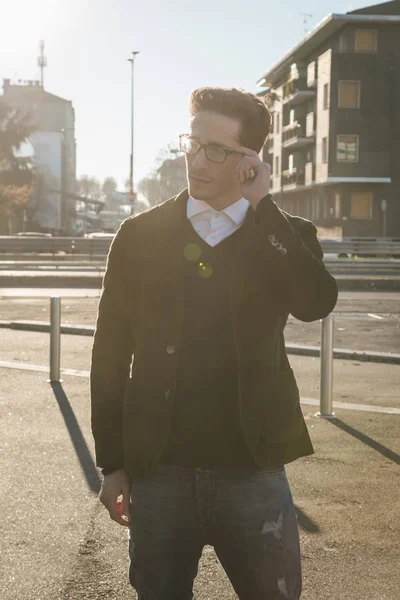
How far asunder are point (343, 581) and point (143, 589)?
1.89m

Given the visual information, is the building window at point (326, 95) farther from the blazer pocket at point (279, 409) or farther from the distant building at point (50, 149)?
the blazer pocket at point (279, 409)

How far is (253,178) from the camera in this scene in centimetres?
248

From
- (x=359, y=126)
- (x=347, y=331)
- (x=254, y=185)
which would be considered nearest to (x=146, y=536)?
(x=254, y=185)

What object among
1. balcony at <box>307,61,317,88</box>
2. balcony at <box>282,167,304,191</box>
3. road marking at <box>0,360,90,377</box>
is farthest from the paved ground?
balcony at <box>282,167,304,191</box>

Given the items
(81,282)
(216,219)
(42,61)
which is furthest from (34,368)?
(42,61)

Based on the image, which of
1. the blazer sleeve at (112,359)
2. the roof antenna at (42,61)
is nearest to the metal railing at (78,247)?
the blazer sleeve at (112,359)

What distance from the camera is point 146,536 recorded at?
2469 mm

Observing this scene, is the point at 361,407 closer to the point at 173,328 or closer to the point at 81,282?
the point at 173,328

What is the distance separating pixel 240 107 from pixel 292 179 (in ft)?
211

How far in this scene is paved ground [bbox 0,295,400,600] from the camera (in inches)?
163

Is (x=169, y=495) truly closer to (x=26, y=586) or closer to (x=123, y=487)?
(x=123, y=487)

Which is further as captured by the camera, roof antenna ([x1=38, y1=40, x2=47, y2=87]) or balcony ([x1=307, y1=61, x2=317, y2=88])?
roof antenna ([x1=38, y1=40, x2=47, y2=87])

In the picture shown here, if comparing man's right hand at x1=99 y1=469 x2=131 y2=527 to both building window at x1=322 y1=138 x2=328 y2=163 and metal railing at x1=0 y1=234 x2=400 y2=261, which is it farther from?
building window at x1=322 y1=138 x2=328 y2=163

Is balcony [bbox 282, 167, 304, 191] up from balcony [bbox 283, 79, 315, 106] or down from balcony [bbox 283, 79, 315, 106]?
down
